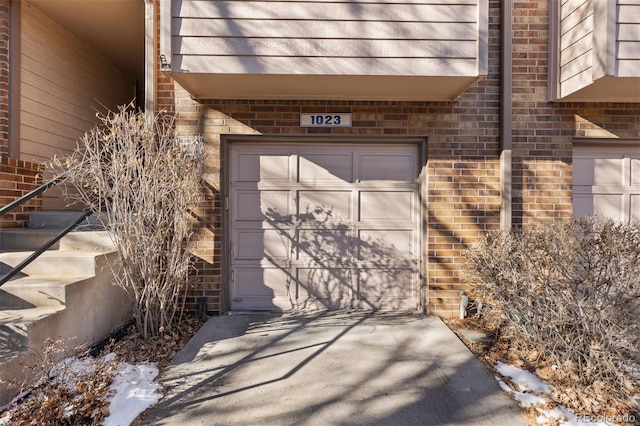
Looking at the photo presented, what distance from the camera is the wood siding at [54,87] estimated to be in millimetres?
4559

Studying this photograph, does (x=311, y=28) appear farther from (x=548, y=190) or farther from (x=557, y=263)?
(x=548, y=190)

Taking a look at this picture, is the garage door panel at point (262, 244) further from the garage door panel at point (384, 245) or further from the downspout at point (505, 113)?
the downspout at point (505, 113)

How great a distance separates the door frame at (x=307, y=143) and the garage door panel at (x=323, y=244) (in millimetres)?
962

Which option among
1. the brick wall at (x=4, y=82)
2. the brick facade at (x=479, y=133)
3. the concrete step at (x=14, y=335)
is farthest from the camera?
the brick facade at (x=479, y=133)

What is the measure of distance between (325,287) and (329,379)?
5.78 feet

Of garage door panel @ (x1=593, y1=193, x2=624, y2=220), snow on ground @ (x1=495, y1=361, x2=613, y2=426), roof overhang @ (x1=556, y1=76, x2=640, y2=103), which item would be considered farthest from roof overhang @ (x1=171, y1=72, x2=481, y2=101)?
snow on ground @ (x1=495, y1=361, x2=613, y2=426)

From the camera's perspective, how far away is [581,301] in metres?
2.84

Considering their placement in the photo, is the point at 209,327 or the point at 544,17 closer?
the point at 209,327

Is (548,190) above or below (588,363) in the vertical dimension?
above

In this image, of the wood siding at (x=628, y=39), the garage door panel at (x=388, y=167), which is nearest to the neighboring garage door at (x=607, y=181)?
the wood siding at (x=628, y=39)

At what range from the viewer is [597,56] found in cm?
373

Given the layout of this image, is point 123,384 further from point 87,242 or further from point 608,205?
point 608,205

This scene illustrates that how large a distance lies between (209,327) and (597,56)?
5227 mm

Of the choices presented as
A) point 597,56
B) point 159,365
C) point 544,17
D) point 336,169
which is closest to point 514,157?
point 597,56
